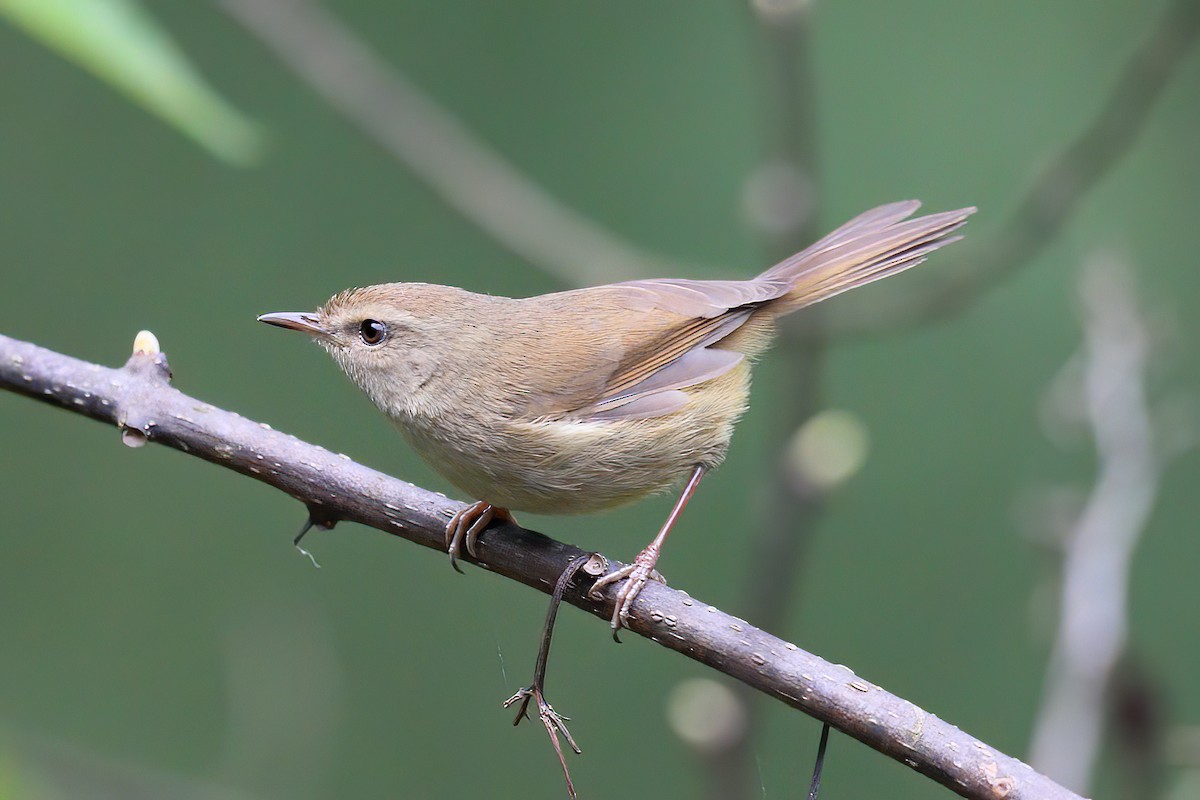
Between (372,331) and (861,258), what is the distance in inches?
51.8

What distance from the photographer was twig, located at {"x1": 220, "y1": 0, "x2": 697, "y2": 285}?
442 cm

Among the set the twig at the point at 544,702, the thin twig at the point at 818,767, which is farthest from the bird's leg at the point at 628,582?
the thin twig at the point at 818,767

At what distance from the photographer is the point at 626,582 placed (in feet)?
7.63

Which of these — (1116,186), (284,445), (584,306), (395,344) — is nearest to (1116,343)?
(584,306)

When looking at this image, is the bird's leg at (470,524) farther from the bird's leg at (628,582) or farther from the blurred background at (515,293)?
the blurred background at (515,293)

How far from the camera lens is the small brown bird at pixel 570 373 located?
2641mm

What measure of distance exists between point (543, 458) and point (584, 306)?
502 millimetres

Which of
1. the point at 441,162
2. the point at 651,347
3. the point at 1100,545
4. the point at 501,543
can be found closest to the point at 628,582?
the point at 501,543

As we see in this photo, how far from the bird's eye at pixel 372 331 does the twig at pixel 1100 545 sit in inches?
74.9

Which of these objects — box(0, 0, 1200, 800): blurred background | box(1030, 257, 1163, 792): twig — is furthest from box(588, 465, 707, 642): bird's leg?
box(0, 0, 1200, 800): blurred background

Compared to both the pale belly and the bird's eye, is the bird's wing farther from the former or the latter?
the bird's eye

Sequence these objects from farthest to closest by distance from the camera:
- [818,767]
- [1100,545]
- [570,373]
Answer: [1100,545] < [570,373] < [818,767]

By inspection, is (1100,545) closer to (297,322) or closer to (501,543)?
(501,543)

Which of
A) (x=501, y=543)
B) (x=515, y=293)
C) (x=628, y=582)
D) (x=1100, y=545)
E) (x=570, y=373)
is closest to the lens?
(x=628, y=582)
